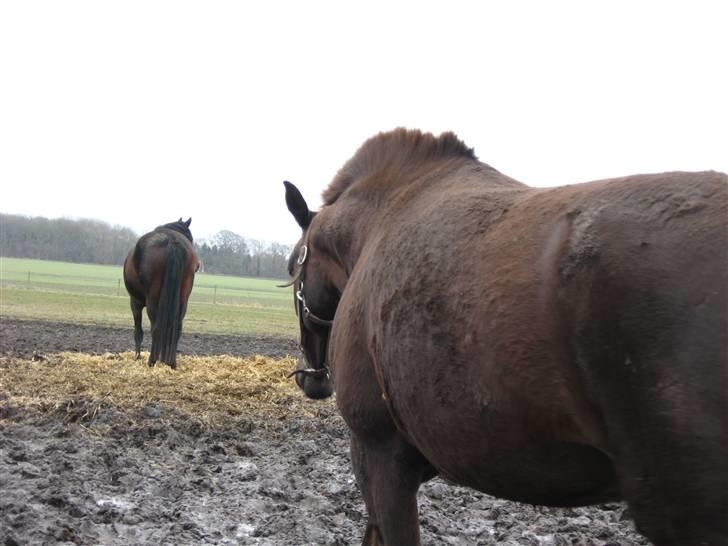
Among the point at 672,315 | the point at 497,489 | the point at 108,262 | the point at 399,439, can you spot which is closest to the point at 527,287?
the point at 672,315

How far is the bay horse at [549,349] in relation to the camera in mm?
1559

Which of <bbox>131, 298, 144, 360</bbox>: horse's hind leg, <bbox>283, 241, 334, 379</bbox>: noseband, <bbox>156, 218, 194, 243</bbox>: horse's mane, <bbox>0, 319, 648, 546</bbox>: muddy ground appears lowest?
<bbox>0, 319, 648, 546</bbox>: muddy ground

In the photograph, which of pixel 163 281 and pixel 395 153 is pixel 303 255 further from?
pixel 163 281

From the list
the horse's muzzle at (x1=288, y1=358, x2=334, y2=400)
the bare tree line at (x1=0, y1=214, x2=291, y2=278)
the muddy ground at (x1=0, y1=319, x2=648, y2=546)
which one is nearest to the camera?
the horse's muzzle at (x1=288, y1=358, x2=334, y2=400)

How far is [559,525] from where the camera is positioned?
498 cm

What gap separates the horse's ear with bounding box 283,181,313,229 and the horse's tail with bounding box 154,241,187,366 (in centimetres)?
753

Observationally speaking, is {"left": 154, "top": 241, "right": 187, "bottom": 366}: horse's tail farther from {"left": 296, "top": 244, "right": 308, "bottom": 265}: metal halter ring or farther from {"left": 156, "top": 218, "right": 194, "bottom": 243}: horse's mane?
{"left": 296, "top": 244, "right": 308, "bottom": 265}: metal halter ring

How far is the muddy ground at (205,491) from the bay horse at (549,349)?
223cm

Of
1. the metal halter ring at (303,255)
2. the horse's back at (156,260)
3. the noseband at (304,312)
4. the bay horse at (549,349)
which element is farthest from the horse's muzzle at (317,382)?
the horse's back at (156,260)

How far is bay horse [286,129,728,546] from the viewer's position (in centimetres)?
156

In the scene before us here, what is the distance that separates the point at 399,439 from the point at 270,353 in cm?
1286

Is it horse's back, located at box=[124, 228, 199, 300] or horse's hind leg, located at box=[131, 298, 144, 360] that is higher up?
horse's back, located at box=[124, 228, 199, 300]

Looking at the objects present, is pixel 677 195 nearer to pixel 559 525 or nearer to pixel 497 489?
pixel 497 489

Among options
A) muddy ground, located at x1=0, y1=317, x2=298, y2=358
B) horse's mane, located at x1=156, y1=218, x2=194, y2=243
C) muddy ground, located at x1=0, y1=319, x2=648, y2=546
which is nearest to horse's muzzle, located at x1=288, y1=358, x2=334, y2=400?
muddy ground, located at x1=0, y1=319, x2=648, y2=546
